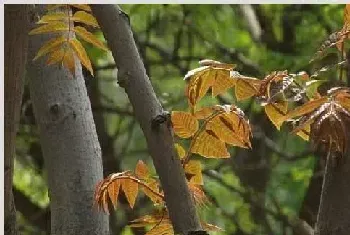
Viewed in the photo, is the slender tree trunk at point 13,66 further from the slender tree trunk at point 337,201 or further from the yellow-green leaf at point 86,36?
the slender tree trunk at point 337,201

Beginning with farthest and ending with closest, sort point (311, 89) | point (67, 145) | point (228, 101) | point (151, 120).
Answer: point (228, 101)
point (67, 145)
point (311, 89)
point (151, 120)

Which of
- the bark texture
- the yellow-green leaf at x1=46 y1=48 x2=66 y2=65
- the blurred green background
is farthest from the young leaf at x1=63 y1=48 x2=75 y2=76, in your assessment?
the blurred green background

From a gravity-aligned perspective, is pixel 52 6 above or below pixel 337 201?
above

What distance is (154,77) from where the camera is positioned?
5.64 ft

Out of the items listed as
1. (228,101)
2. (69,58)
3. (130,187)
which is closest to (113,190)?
(130,187)

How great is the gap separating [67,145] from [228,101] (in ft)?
3.01

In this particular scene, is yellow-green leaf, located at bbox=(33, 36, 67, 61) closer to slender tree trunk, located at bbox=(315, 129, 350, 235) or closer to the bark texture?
the bark texture

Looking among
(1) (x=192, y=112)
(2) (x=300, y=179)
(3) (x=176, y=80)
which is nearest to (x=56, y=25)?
(1) (x=192, y=112)

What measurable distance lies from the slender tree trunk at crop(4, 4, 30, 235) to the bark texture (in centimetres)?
6

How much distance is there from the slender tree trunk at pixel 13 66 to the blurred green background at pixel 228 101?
92 centimetres

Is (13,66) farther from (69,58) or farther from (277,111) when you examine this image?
(277,111)

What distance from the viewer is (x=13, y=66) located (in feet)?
1.77

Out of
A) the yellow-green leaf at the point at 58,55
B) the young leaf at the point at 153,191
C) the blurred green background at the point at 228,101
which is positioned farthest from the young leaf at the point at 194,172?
the blurred green background at the point at 228,101

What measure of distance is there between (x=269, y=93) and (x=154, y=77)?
1177 millimetres
